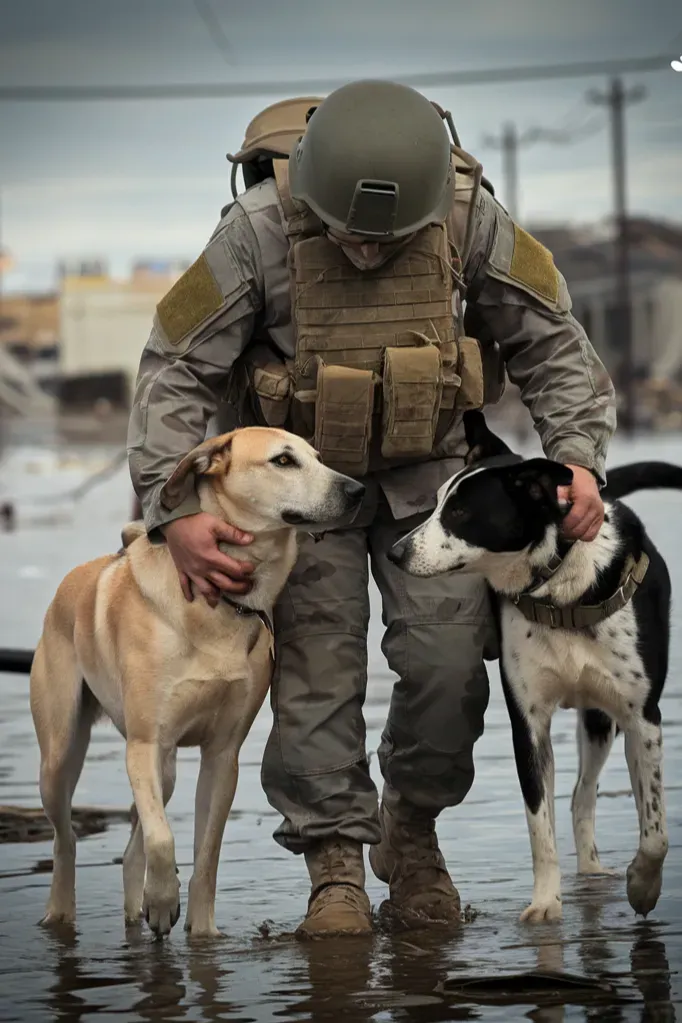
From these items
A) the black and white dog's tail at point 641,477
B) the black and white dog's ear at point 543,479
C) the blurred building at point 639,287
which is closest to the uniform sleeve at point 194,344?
the black and white dog's ear at point 543,479

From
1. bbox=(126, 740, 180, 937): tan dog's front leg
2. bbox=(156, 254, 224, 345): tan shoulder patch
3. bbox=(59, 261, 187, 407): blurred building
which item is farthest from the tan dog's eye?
bbox=(59, 261, 187, 407): blurred building

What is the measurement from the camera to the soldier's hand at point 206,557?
5.61m

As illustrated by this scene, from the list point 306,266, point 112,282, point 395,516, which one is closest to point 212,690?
point 395,516

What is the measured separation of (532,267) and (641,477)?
35.0 inches

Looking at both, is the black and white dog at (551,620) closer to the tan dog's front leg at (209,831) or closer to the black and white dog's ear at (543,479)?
the black and white dog's ear at (543,479)

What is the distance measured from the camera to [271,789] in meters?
6.08

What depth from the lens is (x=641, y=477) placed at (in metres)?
6.57

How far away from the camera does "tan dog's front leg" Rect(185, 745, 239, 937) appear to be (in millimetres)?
5750

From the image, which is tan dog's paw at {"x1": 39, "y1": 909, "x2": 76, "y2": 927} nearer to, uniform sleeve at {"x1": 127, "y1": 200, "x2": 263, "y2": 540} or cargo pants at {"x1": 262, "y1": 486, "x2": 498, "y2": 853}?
cargo pants at {"x1": 262, "y1": 486, "x2": 498, "y2": 853}

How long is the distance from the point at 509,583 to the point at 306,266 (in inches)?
41.9

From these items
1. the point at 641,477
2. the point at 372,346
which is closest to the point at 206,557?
the point at 372,346

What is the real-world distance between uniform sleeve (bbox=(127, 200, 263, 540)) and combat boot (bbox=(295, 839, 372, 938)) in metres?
1.04

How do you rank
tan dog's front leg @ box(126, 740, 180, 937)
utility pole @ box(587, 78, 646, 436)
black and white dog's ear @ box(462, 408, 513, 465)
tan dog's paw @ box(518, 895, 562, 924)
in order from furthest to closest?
utility pole @ box(587, 78, 646, 436) → black and white dog's ear @ box(462, 408, 513, 465) → tan dog's paw @ box(518, 895, 562, 924) → tan dog's front leg @ box(126, 740, 180, 937)

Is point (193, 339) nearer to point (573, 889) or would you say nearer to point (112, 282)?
point (573, 889)
